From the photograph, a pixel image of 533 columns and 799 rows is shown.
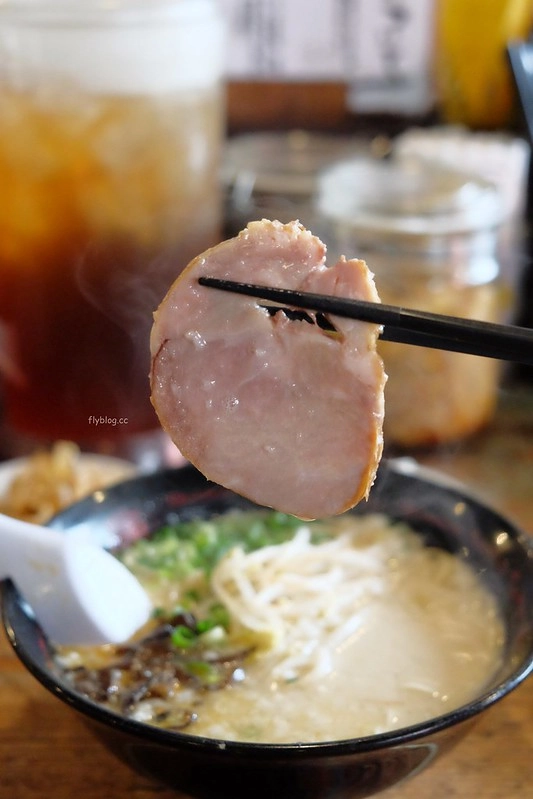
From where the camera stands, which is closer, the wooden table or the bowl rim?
the bowl rim

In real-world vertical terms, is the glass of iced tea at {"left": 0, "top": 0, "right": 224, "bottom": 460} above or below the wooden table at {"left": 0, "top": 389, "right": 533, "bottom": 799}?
above

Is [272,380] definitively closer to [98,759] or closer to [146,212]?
[98,759]

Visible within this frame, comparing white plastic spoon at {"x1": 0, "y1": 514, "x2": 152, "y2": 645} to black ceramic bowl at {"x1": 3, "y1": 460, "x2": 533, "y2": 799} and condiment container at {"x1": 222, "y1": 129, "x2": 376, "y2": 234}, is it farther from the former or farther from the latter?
condiment container at {"x1": 222, "y1": 129, "x2": 376, "y2": 234}

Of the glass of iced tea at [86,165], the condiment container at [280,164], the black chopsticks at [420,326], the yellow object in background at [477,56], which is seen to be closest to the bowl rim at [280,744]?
the black chopsticks at [420,326]

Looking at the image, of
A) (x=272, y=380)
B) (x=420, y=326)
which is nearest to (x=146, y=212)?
(x=272, y=380)

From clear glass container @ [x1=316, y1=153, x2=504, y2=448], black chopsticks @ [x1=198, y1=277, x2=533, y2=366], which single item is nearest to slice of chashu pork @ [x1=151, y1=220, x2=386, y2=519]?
black chopsticks @ [x1=198, y1=277, x2=533, y2=366]

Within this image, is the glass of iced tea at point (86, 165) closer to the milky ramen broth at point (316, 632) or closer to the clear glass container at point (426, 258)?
the clear glass container at point (426, 258)

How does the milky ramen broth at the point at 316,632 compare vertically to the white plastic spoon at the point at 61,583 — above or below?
below

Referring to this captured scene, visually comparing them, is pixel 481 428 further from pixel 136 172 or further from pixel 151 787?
pixel 151 787

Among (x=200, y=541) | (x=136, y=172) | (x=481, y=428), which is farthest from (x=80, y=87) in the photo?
(x=481, y=428)
